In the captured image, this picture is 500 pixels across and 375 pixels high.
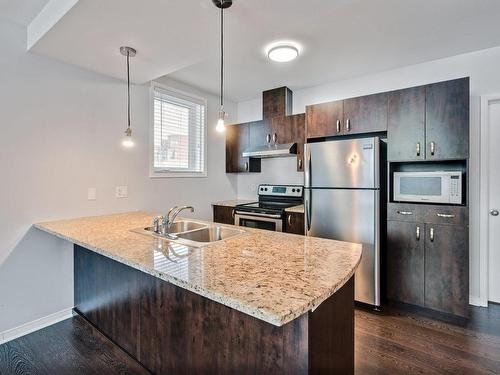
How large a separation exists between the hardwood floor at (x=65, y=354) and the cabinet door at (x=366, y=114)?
280 cm

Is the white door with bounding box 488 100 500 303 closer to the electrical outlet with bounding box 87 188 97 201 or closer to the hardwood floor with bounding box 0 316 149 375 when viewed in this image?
the hardwood floor with bounding box 0 316 149 375

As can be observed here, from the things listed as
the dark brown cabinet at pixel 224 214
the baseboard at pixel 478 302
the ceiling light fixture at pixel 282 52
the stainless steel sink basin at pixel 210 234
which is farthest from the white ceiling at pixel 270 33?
the baseboard at pixel 478 302

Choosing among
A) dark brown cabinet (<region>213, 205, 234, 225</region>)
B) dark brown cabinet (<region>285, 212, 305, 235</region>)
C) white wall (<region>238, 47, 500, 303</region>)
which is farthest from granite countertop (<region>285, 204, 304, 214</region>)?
white wall (<region>238, 47, 500, 303</region>)

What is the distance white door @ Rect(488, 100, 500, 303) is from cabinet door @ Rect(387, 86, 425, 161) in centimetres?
76

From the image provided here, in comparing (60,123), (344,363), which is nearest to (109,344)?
(344,363)

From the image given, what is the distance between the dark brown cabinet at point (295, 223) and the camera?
3.14 m

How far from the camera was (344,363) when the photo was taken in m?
1.36

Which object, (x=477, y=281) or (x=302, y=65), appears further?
(x=302, y=65)

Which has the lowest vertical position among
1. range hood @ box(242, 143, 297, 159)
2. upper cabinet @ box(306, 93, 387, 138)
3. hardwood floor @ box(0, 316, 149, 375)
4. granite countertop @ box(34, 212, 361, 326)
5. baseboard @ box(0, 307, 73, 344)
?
hardwood floor @ box(0, 316, 149, 375)

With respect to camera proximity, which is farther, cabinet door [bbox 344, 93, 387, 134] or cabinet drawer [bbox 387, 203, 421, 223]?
cabinet door [bbox 344, 93, 387, 134]

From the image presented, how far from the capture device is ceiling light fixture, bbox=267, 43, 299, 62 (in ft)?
8.16

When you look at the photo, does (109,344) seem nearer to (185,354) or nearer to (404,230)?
(185,354)

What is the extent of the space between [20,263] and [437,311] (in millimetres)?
3688

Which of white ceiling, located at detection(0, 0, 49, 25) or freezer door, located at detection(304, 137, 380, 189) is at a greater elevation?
white ceiling, located at detection(0, 0, 49, 25)
